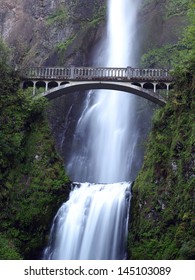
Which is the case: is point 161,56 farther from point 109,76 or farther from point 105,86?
point 105,86

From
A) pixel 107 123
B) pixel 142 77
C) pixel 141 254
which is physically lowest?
pixel 141 254

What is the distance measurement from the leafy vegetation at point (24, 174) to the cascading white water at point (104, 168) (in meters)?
0.85

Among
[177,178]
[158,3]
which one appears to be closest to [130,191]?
[177,178]

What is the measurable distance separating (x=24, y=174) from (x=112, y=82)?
26.5 ft

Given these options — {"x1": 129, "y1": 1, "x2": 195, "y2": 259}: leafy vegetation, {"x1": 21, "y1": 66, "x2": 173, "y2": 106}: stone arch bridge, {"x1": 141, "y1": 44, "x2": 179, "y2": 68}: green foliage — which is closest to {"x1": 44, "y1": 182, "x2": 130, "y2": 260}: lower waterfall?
{"x1": 129, "y1": 1, "x2": 195, "y2": 259}: leafy vegetation

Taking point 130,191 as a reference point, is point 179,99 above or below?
above

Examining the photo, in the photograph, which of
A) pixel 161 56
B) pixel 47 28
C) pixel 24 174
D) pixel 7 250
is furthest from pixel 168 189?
pixel 47 28

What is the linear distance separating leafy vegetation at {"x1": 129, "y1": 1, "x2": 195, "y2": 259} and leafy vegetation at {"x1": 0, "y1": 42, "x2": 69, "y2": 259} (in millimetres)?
4701

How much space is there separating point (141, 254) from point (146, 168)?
5.04m

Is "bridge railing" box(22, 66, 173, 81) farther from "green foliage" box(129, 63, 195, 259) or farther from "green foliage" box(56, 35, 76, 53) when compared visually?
"green foliage" box(56, 35, 76, 53)

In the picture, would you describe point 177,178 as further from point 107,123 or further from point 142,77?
point 107,123

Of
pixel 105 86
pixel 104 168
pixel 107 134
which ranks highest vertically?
pixel 105 86

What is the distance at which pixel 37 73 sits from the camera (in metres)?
29.2

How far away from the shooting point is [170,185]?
20.7 meters
